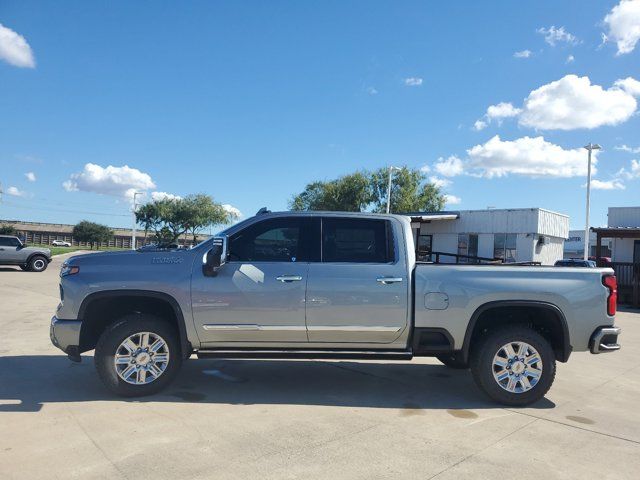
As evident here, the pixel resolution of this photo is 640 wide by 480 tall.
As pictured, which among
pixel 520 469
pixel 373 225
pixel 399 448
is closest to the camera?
pixel 520 469

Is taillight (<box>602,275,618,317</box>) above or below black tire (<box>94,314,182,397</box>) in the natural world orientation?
above

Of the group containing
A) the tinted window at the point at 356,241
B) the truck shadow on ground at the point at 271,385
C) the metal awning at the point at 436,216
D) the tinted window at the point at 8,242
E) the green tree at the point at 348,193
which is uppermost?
the green tree at the point at 348,193

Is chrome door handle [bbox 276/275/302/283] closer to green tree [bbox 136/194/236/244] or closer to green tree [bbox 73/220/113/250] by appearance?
green tree [bbox 136/194/236/244]

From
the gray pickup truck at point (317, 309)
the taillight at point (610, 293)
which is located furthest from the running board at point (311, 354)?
the taillight at point (610, 293)

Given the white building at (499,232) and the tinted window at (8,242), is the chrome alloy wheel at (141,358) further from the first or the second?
the tinted window at (8,242)

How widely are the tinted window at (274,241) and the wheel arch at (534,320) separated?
177 cm

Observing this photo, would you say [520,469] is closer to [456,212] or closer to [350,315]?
[350,315]

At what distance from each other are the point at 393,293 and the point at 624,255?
67.2ft

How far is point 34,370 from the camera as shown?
237 inches

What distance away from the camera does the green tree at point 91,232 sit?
4078 inches

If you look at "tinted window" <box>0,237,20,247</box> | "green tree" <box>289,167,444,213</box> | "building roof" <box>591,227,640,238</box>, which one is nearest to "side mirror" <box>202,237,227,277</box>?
"building roof" <box>591,227,640,238</box>

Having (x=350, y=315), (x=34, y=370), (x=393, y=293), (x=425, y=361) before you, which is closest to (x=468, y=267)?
(x=393, y=293)

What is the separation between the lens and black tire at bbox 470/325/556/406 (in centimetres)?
501

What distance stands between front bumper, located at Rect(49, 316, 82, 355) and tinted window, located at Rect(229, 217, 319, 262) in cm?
163
